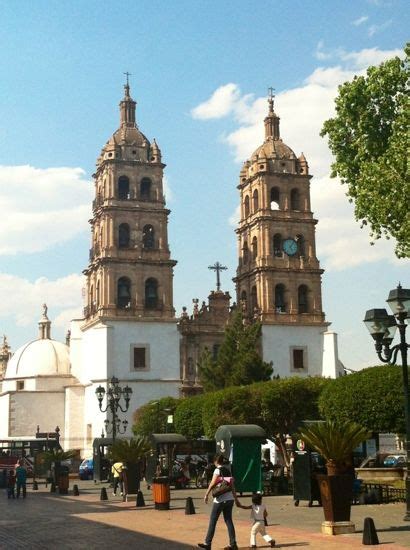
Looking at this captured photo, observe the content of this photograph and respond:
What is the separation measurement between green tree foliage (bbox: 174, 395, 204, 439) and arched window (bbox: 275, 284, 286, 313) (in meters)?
15.0

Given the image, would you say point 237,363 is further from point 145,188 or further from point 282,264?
point 145,188

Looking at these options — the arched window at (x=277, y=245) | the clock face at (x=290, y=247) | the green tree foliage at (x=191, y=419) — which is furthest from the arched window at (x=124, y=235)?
the green tree foliage at (x=191, y=419)

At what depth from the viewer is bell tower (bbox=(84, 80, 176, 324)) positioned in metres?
60.0

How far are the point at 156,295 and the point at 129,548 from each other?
45867 millimetres

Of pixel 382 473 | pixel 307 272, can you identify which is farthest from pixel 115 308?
pixel 382 473

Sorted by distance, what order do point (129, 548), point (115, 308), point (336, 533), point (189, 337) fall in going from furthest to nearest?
point (189, 337), point (115, 308), point (336, 533), point (129, 548)

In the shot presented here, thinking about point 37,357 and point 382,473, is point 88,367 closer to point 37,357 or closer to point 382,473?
point 37,357

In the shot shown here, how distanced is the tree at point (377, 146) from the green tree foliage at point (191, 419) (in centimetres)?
2198

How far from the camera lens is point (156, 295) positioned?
61.2 meters

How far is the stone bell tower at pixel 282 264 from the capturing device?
62031 millimetres

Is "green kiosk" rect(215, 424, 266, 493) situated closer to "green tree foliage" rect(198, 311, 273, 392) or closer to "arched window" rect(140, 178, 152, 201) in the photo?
"green tree foliage" rect(198, 311, 273, 392)

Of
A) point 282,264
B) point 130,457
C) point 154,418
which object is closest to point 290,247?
point 282,264

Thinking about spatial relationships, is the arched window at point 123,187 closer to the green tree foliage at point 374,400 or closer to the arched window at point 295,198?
the arched window at point 295,198

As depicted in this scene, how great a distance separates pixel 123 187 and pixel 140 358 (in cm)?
1259
